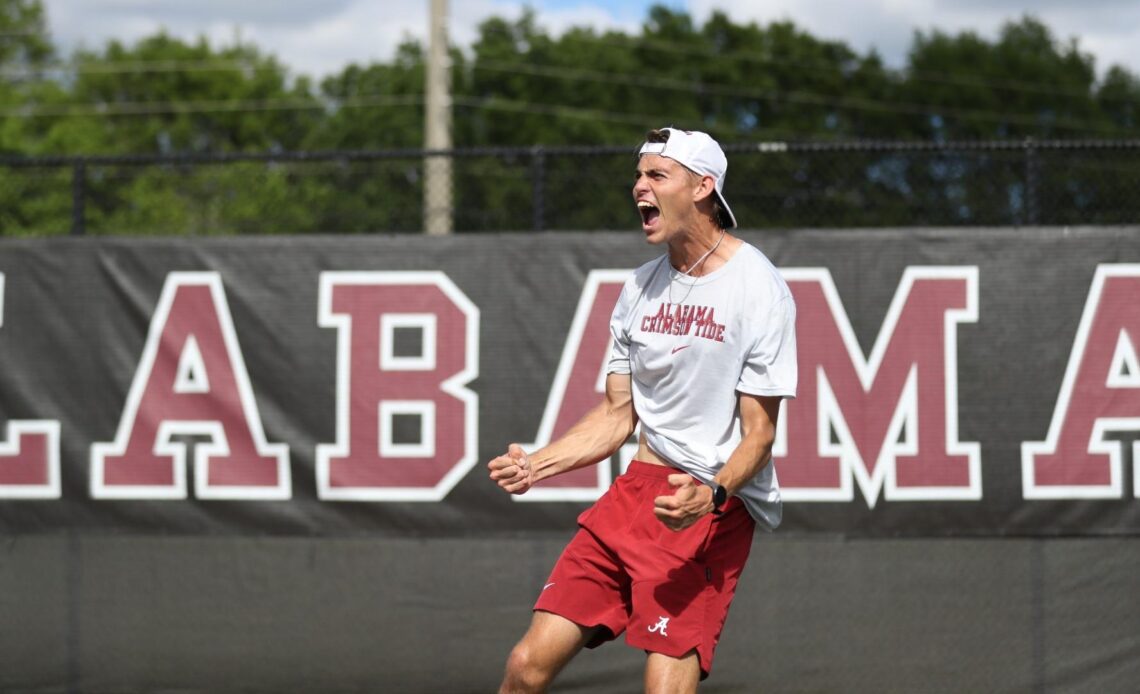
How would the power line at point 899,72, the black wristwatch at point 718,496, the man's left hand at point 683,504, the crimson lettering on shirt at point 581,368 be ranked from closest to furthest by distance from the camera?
the man's left hand at point 683,504, the black wristwatch at point 718,496, the crimson lettering on shirt at point 581,368, the power line at point 899,72

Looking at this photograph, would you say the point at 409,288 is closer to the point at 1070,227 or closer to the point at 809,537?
the point at 809,537

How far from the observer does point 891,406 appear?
6.54 m

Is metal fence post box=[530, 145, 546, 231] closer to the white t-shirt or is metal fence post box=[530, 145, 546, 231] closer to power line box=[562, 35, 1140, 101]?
the white t-shirt

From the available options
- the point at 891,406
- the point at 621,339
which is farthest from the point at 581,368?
the point at 621,339

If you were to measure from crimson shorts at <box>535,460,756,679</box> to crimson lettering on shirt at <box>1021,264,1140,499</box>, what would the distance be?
101 inches

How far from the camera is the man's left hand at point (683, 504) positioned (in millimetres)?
3764

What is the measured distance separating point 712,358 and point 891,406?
250cm

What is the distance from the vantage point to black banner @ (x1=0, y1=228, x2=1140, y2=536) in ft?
21.3

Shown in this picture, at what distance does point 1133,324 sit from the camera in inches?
253

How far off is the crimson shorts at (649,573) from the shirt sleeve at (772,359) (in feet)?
1.26

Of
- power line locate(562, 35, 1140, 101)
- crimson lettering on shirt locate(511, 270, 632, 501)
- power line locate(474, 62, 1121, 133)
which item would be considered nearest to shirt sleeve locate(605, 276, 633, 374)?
crimson lettering on shirt locate(511, 270, 632, 501)

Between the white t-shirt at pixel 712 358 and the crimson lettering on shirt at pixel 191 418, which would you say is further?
the crimson lettering on shirt at pixel 191 418

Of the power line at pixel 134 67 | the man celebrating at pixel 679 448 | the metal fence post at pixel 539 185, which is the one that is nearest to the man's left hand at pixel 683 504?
the man celebrating at pixel 679 448

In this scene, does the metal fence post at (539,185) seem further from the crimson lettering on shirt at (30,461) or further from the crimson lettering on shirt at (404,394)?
the crimson lettering on shirt at (30,461)
